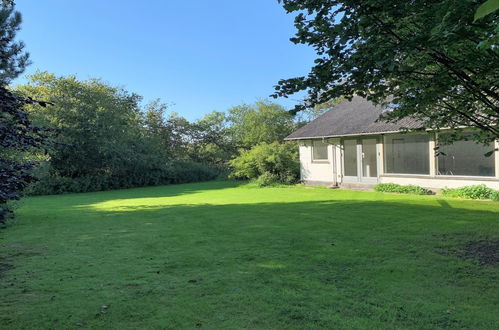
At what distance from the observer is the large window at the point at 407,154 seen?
15133 mm

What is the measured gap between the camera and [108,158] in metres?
25.5

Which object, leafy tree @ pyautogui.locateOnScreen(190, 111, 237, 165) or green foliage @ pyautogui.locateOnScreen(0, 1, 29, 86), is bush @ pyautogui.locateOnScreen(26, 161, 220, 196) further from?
green foliage @ pyautogui.locateOnScreen(0, 1, 29, 86)

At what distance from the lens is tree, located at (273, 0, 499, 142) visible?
12.7 feet

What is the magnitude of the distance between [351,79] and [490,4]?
3854mm

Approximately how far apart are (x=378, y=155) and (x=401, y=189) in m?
2.26

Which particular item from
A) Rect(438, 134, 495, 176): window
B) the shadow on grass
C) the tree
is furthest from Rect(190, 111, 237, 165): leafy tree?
the tree

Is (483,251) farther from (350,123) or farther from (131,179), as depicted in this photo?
(131,179)

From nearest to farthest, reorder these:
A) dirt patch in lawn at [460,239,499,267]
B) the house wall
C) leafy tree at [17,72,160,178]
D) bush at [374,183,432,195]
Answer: dirt patch in lawn at [460,239,499,267]
the house wall
bush at [374,183,432,195]
leafy tree at [17,72,160,178]

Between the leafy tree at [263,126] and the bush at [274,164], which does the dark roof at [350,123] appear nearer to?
the bush at [274,164]

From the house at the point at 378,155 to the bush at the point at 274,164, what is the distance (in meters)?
0.95

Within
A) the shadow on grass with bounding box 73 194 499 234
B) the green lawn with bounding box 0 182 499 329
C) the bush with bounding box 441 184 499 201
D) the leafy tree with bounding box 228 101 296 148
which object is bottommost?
the green lawn with bounding box 0 182 499 329

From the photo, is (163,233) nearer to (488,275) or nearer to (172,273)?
(172,273)

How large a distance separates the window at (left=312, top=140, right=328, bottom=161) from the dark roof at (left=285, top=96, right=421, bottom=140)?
0.54 meters

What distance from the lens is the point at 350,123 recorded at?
19016 mm
